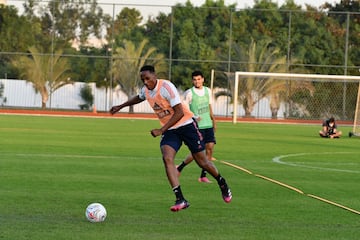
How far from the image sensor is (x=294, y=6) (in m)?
74.6

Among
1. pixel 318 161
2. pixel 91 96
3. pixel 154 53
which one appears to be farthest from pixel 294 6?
pixel 318 161

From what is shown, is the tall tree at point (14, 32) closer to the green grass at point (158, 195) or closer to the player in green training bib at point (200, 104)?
the green grass at point (158, 195)

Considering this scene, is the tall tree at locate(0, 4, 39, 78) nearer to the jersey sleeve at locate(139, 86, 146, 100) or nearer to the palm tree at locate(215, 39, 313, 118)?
the palm tree at locate(215, 39, 313, 118)

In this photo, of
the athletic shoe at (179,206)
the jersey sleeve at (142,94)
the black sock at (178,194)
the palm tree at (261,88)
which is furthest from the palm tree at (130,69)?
the athletic shoe at (179,206)

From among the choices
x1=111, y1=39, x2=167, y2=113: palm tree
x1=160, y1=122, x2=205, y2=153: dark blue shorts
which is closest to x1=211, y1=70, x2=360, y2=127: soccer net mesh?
x1=111, y1=39, x2=167, y2=113: palm tree

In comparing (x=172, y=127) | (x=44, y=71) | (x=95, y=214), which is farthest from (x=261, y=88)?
(x=95, y=214)

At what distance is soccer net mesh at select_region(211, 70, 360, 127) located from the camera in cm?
5584

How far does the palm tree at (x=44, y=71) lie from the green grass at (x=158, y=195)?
3508cm

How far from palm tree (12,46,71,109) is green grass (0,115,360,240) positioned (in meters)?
35.1

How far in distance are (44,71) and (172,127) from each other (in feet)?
160

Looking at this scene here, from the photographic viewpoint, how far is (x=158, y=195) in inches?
540

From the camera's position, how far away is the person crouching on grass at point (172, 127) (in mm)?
12234

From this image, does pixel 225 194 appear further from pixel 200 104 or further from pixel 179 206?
pixel 200 104

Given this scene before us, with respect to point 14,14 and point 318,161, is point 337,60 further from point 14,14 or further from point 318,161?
point 318,161
